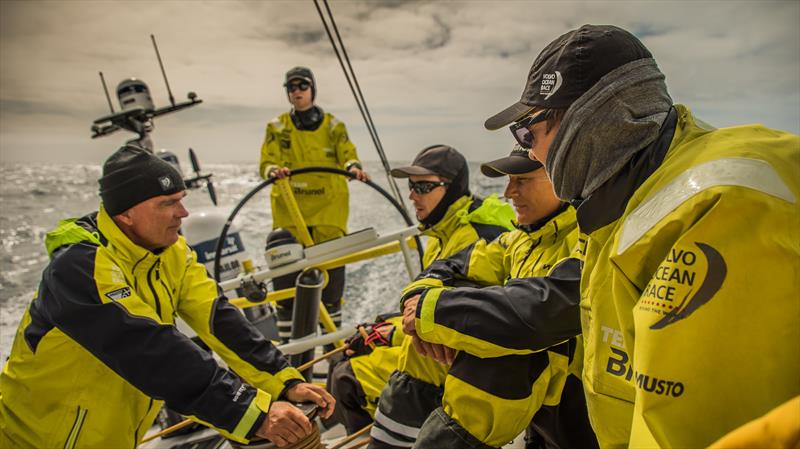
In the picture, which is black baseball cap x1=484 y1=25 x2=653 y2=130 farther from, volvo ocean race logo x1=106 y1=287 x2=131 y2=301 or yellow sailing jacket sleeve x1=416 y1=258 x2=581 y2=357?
volvo ocean race logo x1=106 y1=287 x2=131 y2=301

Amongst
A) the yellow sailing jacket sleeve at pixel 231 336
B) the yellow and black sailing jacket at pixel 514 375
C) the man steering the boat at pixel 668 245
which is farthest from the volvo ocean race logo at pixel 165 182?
the man steering the boat at pixel 668 245

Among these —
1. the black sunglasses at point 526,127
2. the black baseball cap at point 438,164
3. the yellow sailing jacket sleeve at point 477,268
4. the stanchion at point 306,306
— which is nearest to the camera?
the black sunglasses at point 526,127

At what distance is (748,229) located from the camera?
52 cm

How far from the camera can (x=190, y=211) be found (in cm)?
519

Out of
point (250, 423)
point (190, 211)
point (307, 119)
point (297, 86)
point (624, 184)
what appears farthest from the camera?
point (190, 211)

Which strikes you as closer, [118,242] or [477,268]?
[118,242]

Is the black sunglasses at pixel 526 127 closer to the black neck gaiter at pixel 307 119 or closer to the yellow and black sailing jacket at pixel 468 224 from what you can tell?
the yellow and black sailing jacket at pixel 468 224

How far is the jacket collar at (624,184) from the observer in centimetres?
75

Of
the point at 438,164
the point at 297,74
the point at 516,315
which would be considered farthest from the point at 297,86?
the point at 516,315

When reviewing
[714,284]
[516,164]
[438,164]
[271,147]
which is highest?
[271,147]

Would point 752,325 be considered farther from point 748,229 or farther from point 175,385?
point 175,385

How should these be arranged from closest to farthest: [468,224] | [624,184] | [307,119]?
1. [624,184]
2. [468,224]
3. [307,119]

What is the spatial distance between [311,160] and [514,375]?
2.71 meters

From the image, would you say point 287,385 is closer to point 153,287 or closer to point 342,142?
point 153,287
